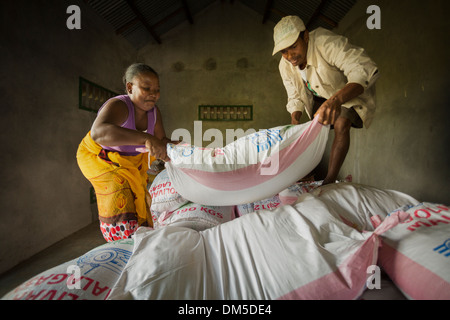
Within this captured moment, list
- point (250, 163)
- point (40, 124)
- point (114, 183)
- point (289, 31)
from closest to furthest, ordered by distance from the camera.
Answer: point (250, 163)
point (114, 183)
point (289, 31)
point (40, 124)

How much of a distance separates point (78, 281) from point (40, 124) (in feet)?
7.43

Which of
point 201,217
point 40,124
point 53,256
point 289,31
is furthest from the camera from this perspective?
point 40,124

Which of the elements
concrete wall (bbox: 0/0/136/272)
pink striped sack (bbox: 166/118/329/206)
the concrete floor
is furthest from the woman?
concrete wall (bbox: 0/0/136/272)

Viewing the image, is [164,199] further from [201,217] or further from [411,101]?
[411,101]

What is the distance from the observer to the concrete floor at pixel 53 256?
5.20 feet

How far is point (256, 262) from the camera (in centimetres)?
57

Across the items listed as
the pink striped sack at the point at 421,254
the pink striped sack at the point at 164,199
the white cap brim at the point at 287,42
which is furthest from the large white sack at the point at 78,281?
the white cap brim at the point at 287,42

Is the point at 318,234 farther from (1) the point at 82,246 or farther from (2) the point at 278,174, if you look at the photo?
(1) the point at 82,246

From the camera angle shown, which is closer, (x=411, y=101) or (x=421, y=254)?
(x=421, y=254)

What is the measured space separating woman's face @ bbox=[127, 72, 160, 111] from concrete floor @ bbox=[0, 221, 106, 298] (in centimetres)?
152

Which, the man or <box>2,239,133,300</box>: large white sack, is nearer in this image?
<box>2,239,133,300</box>: large white sack

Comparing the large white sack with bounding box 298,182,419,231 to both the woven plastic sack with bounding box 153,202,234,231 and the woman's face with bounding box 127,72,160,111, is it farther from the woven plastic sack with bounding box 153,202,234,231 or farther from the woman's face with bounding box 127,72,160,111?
the woman's face with bounding box 127,72,160,111

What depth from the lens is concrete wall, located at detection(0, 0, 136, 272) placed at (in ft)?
5.87

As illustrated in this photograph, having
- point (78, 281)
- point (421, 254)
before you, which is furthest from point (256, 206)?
point (78, 281)
